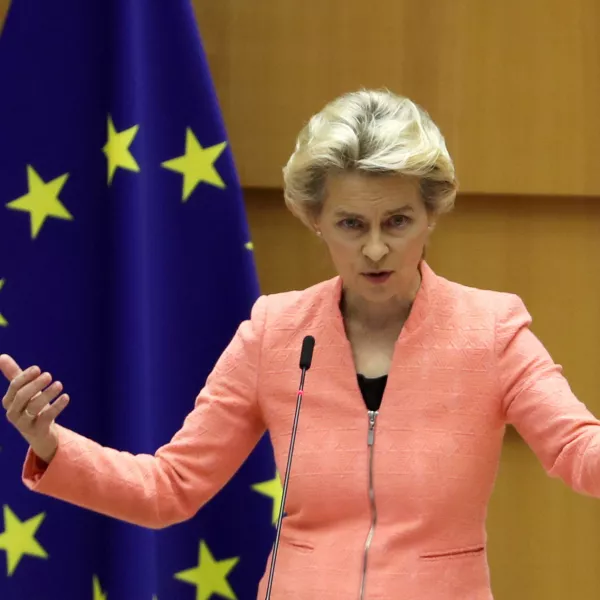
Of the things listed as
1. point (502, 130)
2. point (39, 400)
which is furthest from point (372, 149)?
point (502, 130)

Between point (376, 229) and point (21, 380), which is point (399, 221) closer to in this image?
point (376, 229)

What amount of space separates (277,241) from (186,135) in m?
0.28

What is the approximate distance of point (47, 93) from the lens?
5.13 ft

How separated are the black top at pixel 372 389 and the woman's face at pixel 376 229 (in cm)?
10

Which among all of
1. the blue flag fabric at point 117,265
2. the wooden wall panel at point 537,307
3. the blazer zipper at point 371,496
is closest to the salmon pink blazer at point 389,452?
the blazer zipper at point 371,496

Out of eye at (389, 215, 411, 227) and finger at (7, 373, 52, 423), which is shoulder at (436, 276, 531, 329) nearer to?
eye at (389, 215, 411, 227)

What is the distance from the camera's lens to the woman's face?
1.18m

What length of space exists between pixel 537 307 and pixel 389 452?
2.12ft

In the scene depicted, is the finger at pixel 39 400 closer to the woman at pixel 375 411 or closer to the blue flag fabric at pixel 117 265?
the woman at pixel 375 411

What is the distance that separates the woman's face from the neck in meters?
0.04

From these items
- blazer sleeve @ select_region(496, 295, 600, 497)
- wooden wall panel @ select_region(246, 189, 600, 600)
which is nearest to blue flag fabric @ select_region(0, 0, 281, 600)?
wooden wall panel @ select_region(246, 189, 600, 600)

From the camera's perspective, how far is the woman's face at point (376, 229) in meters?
1.18

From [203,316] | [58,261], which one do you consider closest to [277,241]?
[203,316]

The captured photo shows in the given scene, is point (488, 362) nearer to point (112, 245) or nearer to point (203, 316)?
point (203, 316)
